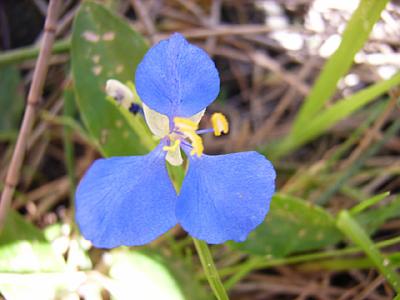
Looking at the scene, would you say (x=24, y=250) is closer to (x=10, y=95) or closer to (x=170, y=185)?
(x=170, y=185)

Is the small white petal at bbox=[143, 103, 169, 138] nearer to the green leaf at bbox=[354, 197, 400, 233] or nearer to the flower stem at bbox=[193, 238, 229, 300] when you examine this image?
the flower stem at bbox=[193, 238, 229, 300]

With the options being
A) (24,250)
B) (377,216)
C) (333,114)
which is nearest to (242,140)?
(333,114)

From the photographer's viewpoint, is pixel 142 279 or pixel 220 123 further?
pixel 142 279

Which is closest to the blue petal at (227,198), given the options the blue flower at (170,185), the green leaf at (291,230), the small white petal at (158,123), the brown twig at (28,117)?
the blue flower at (170,185)

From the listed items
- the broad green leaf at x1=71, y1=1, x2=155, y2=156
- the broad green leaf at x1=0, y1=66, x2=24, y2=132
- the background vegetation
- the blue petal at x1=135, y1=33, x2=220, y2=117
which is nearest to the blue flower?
the blue petal at x1=135, y1=33, x2=220, y2=117

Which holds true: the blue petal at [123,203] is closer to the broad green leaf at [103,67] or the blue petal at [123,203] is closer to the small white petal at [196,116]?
the small white petal at [196,116]
